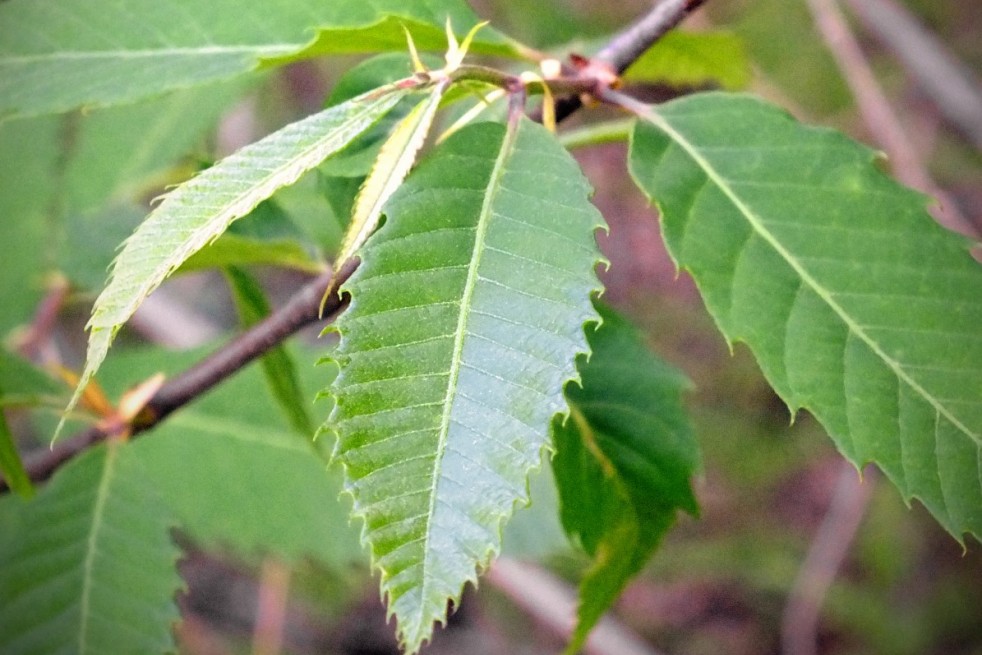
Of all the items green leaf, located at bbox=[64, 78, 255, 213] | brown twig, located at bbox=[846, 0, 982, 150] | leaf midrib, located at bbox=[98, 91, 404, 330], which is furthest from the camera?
brown twig, located at bbox=[846, 0, 982, 150]

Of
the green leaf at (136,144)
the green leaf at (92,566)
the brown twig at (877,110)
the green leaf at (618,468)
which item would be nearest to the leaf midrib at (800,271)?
the green leaf at (618,468)

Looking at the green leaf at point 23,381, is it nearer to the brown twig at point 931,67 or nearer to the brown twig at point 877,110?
the brown twig at point 877,110

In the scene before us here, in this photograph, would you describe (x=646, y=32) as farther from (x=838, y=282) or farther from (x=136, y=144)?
(x=136, y=144)

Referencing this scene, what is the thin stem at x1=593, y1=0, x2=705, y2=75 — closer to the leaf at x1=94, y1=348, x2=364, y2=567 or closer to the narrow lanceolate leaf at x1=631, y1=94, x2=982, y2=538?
the narrow lanceolate leaf at x1=631, y1=94, x2=982, y2=538

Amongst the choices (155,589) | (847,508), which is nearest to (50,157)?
(155,589)

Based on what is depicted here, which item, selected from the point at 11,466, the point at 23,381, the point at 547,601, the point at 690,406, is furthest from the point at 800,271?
the point at 690,406

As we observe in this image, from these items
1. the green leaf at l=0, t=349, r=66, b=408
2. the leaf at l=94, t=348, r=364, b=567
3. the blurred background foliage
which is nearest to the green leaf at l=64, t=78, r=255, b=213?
the blurred background foliage
